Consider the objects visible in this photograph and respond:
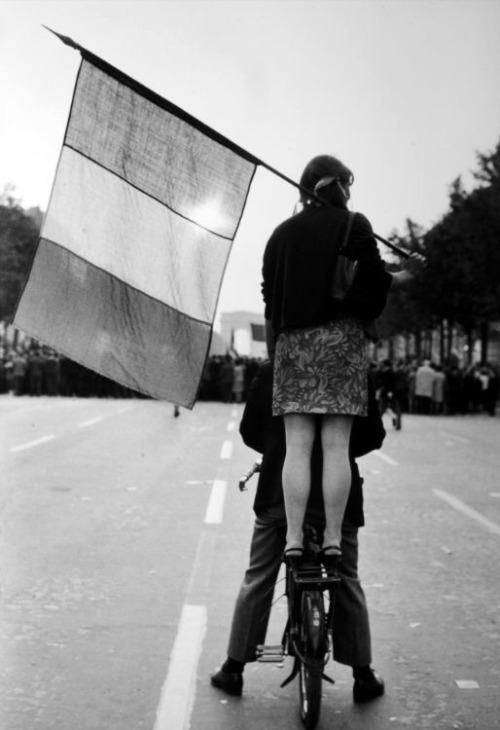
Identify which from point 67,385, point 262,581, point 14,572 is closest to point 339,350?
point 262,581

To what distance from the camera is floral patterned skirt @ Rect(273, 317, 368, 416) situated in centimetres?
418

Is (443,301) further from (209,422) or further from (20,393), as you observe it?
(209,422)

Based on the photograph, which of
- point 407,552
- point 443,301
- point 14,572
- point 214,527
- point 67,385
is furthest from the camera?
point 443,301

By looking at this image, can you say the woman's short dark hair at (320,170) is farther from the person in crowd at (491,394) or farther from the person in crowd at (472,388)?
the person in crowd at (491,394)

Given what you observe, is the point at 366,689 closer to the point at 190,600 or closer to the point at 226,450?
the point at 190,600

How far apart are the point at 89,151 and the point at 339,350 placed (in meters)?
1.21

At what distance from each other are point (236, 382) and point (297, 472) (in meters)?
38.8

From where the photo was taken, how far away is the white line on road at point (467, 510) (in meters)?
9.45

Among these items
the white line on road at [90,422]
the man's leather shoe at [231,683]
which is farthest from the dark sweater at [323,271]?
the white line on road at [90,422]

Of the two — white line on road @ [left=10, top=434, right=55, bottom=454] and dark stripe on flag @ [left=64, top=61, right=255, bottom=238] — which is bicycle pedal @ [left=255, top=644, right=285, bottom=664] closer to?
dark stripe on flag @ [left=64, top=61, right=255, bottom=238]

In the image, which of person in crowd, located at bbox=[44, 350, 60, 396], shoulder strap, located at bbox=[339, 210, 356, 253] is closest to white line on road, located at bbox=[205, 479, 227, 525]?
shoulder strap, located at bbox=[339, 210, 356, 253]

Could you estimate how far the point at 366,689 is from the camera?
4.56 metres

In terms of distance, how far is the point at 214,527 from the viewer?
30.0 ft

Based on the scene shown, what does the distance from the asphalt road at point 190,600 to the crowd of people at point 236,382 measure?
21.4 metres
